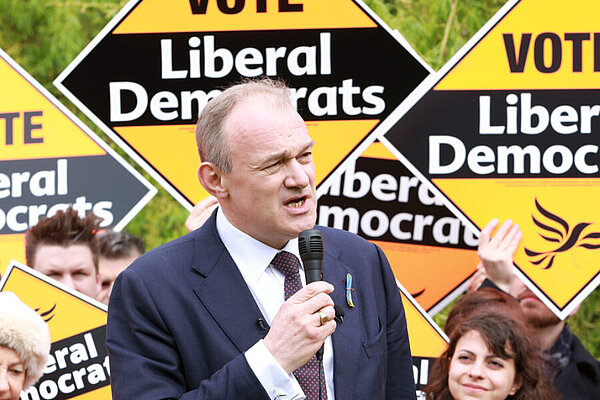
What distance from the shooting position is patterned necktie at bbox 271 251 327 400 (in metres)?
2.40

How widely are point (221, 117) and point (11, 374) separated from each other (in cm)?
184

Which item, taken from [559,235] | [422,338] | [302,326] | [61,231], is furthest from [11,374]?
[559,235]

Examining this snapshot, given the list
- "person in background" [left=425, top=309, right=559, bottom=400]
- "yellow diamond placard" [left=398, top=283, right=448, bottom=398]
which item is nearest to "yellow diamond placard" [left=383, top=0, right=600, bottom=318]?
"person in background" [left=425, top=309, right=559, bottom=400]

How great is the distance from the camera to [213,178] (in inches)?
102

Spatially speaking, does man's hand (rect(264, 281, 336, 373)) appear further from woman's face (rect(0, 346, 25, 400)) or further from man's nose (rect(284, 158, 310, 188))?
woman's face (rect(0, 346, 25, 400))

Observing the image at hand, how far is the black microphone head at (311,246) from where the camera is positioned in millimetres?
2309

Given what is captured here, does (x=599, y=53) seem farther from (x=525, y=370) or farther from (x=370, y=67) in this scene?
(x=525, y=370)

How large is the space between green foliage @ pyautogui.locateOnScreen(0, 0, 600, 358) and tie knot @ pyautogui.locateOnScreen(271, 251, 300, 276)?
3.44 m

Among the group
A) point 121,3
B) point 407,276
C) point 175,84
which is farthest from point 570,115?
point 121,3

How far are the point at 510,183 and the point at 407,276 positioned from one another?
837 mm

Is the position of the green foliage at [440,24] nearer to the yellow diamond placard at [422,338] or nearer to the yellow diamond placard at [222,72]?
the yellow diamond placard at [222,72]

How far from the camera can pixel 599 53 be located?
4027mm

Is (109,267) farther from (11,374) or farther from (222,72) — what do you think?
(222,72)

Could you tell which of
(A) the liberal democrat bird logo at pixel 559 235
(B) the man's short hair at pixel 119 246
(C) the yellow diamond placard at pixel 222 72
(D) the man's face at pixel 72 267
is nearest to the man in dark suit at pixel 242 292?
(C) the yellow diamond placard at pixel 222 72
